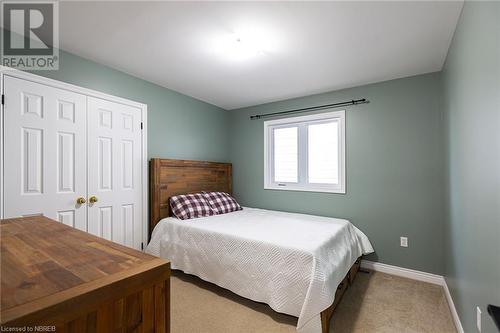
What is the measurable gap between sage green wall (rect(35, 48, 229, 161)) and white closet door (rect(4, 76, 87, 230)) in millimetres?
244

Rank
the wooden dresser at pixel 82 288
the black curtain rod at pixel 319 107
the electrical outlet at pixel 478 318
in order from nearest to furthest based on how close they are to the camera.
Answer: the wooden dresser at pixel 82 288
the electrical outlet at pixel 478 318
the black curtain rod at pixel 319 107

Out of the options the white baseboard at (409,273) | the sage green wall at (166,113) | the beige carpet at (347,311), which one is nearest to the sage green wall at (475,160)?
the beige carpet at (347,311)

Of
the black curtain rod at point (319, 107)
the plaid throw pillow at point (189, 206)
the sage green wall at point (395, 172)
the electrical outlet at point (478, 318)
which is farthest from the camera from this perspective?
the black curtain rod at point (319, 107)

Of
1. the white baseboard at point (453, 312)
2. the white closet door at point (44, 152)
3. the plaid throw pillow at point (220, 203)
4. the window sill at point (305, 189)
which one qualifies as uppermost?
the white closet door at point (44, 152)

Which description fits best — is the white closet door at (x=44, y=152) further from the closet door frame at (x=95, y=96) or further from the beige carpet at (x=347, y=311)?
the beige carpet at (x=347, y=311)

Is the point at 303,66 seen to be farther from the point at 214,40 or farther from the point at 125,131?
the point at 125,131

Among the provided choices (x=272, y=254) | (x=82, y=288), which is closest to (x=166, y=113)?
(x=272, y=254)

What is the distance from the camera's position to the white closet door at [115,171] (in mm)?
2457

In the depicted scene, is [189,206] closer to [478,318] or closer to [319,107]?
[319,107]

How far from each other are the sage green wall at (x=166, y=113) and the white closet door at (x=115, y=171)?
19 cm

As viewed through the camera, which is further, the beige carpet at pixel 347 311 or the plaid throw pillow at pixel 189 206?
the plaid throw pillow at pixel 189 206

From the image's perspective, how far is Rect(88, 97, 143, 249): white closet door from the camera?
246cm

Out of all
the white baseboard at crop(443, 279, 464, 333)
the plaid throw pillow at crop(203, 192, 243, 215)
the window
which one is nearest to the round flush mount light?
the window

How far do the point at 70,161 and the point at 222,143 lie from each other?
7.66 feet
